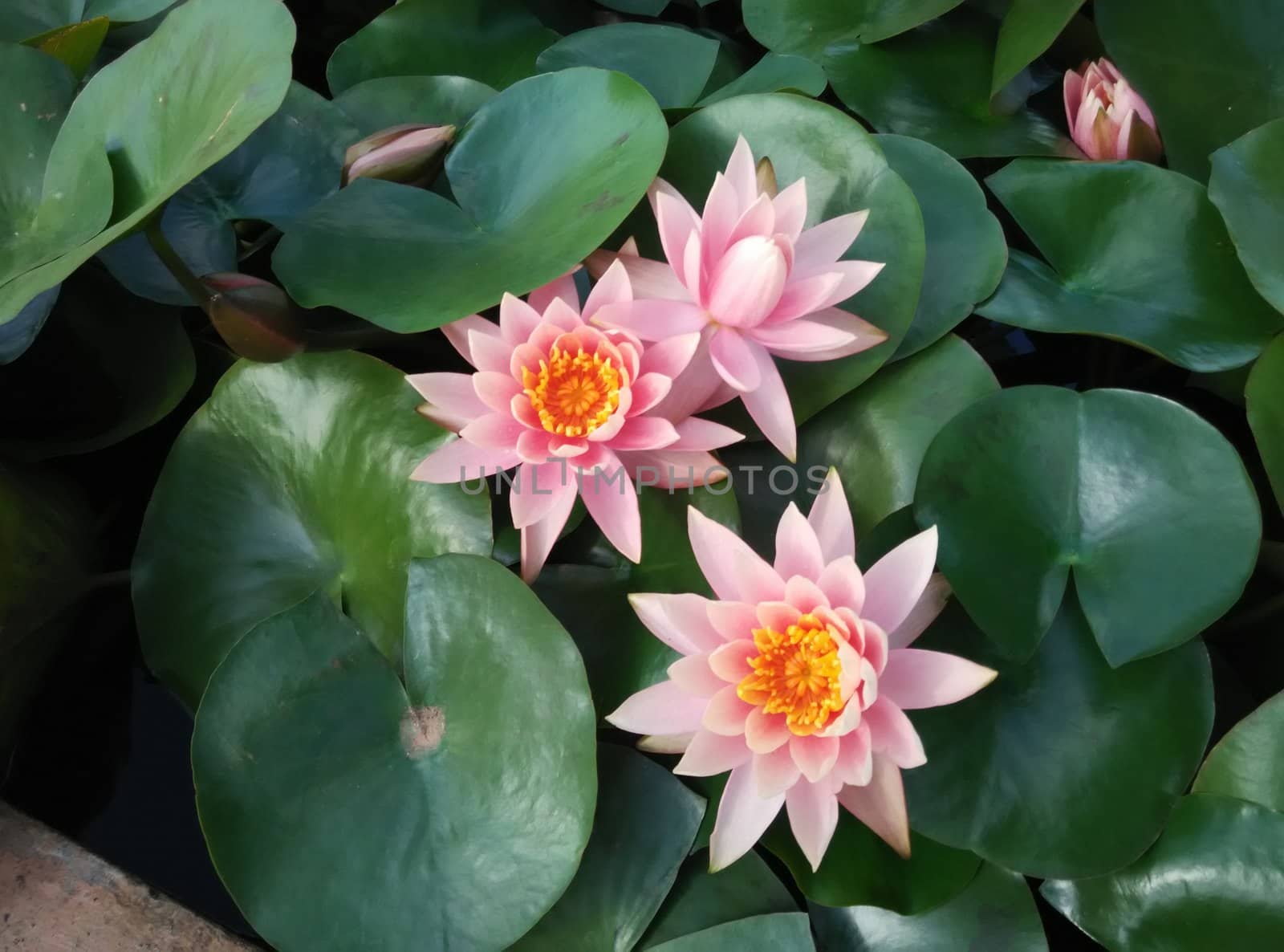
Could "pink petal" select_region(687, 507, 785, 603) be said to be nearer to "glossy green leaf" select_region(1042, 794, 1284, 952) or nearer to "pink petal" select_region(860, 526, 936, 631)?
"pink petal" select_region(860, 526, 936, 631)

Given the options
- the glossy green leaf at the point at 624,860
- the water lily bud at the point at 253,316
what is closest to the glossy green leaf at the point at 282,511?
the water lily bud at the point at 253,316

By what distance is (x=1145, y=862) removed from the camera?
0.74 metres

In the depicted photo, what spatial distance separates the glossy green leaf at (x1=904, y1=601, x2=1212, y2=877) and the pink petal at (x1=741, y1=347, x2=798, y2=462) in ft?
0.62

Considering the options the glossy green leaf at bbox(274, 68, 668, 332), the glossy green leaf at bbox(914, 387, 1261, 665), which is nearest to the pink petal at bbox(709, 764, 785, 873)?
the glossy green leaf at bbox(914, 387, 1261, 665)

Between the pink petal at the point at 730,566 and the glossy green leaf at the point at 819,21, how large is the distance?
2.50 feet

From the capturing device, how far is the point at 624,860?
746 millimetres

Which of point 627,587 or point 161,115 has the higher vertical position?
point 161,115

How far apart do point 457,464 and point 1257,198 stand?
2.75 feet

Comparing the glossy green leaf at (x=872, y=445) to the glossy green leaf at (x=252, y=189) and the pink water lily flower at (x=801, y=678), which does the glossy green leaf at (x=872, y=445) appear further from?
the glossy green leaf at (x=252, y=189)

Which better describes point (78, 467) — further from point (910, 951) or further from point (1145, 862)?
point (1145, 862)

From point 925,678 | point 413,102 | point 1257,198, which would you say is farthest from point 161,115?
point 1257,198

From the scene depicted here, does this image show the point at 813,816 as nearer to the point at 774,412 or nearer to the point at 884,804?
the point at 884,804

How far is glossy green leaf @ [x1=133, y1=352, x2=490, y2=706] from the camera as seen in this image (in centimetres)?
83

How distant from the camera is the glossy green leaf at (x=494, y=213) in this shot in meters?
0.76
